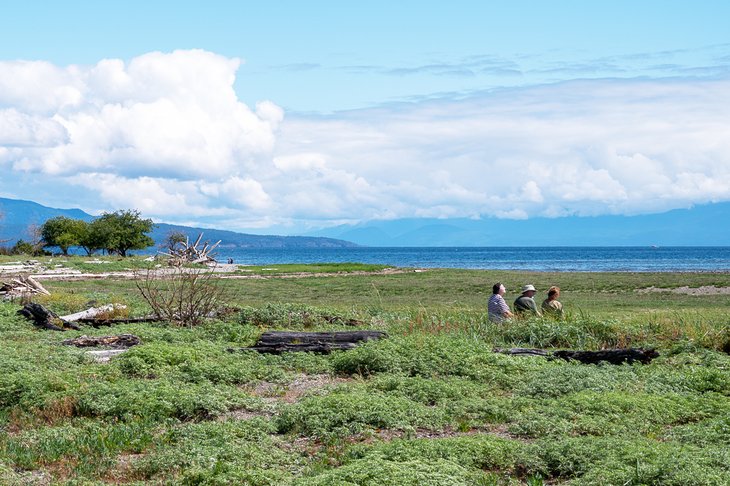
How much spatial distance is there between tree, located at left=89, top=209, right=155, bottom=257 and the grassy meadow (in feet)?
254

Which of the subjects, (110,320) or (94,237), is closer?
(110,320)

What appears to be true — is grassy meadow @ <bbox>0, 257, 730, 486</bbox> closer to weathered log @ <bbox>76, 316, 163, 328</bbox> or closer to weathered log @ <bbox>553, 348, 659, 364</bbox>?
weathered log @ <bbox>553, 348, 659, 364</bbox>

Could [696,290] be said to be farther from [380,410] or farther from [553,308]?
[380,410]

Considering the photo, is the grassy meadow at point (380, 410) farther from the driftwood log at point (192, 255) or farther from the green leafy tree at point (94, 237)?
the green leafy tree at point (94, 237)

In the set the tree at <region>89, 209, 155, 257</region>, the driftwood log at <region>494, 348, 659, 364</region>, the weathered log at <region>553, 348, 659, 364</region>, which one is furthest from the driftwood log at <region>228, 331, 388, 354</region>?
the tree at <region>89, 209, 155, 257</region>

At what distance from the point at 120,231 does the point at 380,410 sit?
8799cm

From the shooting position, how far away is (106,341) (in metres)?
16.8

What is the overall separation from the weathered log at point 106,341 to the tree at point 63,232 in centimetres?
8083

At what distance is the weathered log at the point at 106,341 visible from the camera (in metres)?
16.7

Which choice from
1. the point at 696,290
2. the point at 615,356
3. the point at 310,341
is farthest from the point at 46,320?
the point at 696,290

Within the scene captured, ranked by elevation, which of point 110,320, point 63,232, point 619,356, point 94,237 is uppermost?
point 63,232

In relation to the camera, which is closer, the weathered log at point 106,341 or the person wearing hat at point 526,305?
the weathered log at point 106,341

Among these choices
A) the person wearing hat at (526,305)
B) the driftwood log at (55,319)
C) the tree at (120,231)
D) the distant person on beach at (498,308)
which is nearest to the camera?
the distant person on beach at (498,308)

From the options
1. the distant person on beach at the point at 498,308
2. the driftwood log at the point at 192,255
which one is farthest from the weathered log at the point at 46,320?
the distant person on beach at the point at 498,308
